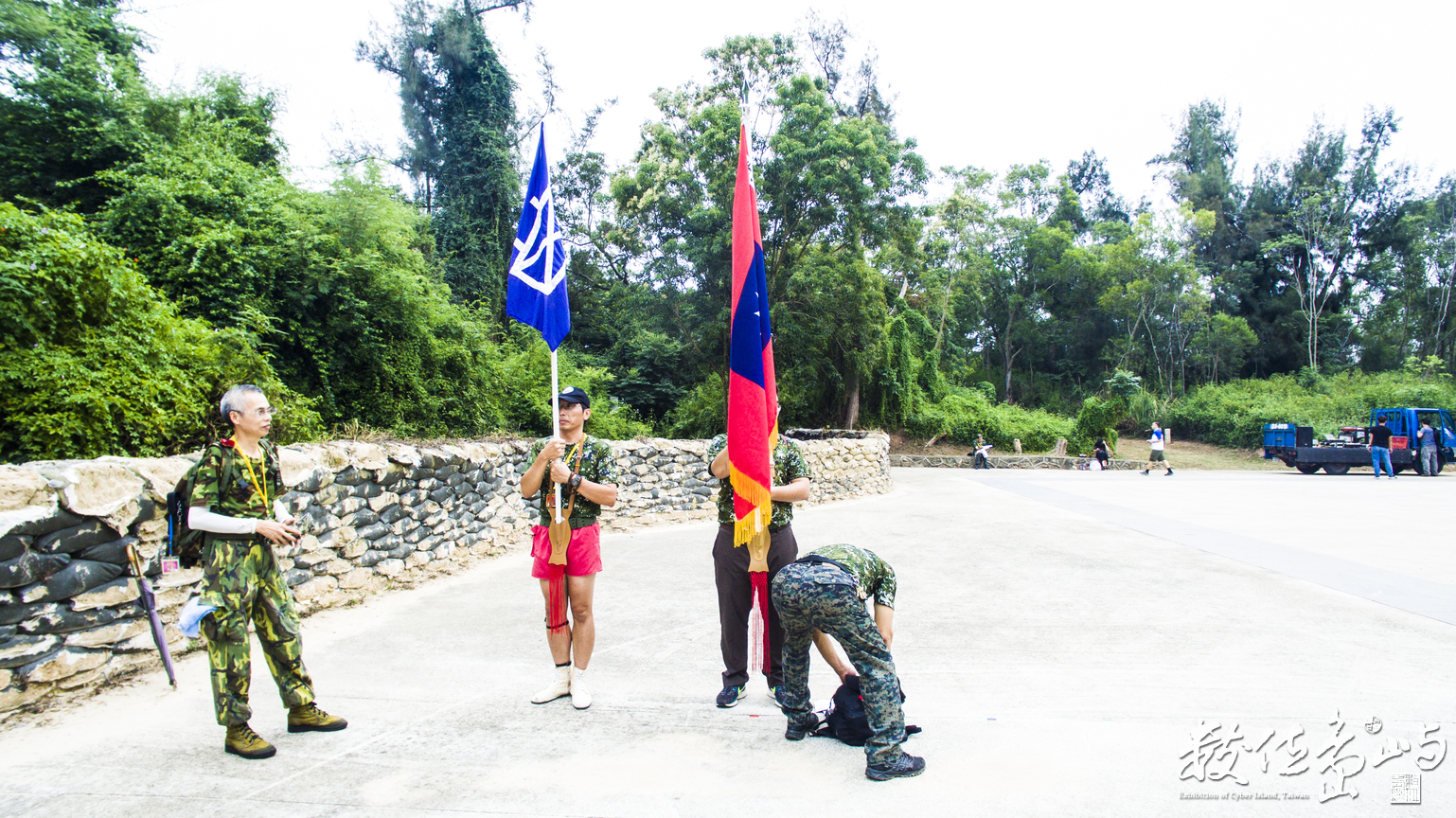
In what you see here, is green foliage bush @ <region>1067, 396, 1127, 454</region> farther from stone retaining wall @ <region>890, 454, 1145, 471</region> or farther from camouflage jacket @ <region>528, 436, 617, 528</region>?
camouflage jacket @ <region>528, 436, 617, 528</region>

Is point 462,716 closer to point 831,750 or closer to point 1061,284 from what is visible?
point 831,750

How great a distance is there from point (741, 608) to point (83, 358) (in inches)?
206

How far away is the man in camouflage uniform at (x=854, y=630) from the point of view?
295 centimetres

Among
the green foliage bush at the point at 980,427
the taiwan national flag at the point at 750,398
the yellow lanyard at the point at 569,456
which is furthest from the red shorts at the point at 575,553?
the green foliage bush at the point at 980,427

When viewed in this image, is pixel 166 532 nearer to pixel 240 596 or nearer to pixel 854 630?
pixel 240 596

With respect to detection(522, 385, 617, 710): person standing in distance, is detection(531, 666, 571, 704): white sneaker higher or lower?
lower

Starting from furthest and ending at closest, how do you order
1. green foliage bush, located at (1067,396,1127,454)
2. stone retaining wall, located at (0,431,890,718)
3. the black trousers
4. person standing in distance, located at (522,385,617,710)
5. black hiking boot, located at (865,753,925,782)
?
green foliage bush, located at (1067,396,1127,454)
the black trousers
person standing in distance, located at (522,385,617,710)
stone retaining wall, located at (0,431,890,718)
black hiking boot, located at (865,753,925,782)

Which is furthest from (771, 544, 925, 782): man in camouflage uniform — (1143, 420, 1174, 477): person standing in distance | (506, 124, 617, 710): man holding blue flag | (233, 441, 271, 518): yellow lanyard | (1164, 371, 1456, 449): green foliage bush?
(1164, 371, 1456, 449): green foliage bush

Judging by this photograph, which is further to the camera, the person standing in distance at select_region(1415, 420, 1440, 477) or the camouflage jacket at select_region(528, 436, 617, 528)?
the person standing in distance at select_region(1415, 420, 1440, 477)

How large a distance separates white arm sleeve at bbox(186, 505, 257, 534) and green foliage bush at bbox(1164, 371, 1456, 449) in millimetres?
35339

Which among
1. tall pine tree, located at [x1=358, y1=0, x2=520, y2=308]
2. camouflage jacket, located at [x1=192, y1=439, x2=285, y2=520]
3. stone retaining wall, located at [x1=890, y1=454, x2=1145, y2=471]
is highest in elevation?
tall pine tree, located at [x1=358, y1=0, x2=520, y2=308]

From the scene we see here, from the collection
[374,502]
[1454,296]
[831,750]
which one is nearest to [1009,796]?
[831,750]

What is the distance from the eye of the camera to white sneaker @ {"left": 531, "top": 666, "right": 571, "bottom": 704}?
12.3ft

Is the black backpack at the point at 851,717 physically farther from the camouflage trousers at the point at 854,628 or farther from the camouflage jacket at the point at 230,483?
the camouflage jacket at the point at 230,483
